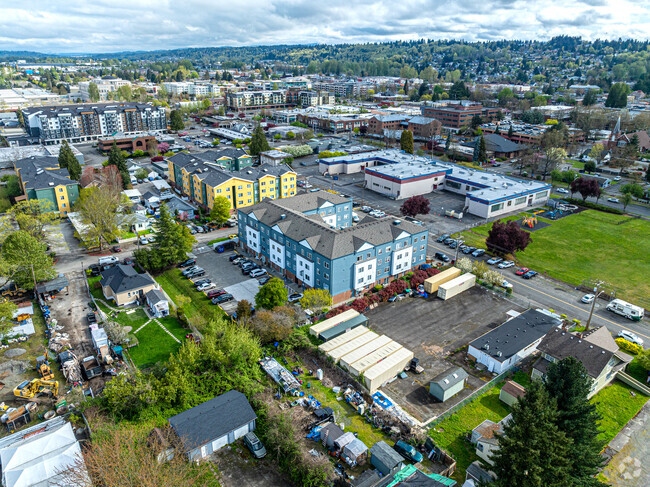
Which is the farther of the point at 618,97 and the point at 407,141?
the point at 618,97

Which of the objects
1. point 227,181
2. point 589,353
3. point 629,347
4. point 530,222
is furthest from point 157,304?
point 530,222

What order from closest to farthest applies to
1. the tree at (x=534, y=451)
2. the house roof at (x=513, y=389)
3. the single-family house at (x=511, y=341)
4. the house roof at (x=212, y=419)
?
the tree at (x=534, y=451), the house roof at (x=212, y=419), the house roof at (x=513, y=389), the single-family house at (x=511, y=341)

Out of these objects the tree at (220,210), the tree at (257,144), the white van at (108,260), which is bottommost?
the white van at (108,260)

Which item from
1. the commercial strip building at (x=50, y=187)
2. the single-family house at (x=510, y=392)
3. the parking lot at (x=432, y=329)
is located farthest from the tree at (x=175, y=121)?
the single-family house at (x=510, y=392)

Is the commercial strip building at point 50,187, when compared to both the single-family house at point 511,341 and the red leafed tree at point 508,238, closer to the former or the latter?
the single-family house at point 511,341

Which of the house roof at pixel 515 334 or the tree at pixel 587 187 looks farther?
the tree at pixel 587 187

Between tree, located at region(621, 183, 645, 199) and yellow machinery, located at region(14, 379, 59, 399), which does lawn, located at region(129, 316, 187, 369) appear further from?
tree, located at region(621, 183, 645, 199)

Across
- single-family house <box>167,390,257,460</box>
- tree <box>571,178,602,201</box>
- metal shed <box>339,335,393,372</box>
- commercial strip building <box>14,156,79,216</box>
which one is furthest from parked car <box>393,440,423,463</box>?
tree <box>571,178,602,201</box>

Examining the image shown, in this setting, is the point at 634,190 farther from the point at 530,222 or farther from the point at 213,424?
the point at 213,424
